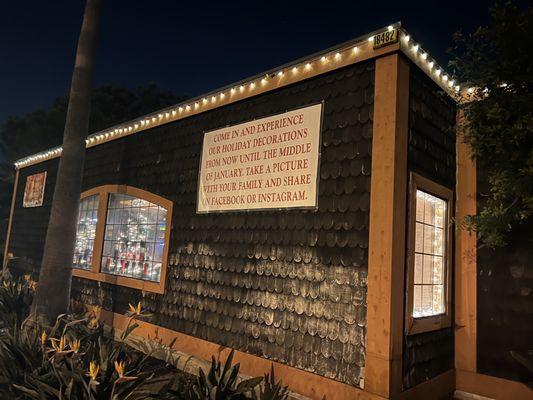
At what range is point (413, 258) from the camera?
14.4ft

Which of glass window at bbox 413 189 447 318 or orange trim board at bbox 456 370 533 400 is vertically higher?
glass window at bbox 413 189 447 318

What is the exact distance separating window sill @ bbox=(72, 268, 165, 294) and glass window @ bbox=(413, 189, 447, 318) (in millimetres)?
4108

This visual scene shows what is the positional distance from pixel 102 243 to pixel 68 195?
192 centimetres

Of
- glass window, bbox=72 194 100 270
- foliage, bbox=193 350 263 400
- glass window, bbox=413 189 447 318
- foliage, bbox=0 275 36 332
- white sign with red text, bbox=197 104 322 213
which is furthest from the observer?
glass window, bbox=72 194 100 270

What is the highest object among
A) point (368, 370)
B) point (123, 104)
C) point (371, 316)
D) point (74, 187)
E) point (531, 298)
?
point (123, 104)

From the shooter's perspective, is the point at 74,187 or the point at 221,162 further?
the point at 74,187

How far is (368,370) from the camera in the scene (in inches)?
158

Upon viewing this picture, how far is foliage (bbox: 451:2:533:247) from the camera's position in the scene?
13.2 ft

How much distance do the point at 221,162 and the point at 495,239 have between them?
12.4ft

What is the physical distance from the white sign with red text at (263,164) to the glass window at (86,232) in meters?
3.95

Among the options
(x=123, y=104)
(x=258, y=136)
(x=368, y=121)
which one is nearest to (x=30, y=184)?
(x=258, y=136)

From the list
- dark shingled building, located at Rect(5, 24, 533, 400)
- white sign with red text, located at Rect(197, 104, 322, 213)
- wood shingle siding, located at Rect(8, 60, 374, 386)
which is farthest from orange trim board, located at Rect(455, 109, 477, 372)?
white sign with red text, located at Rect(197, 104, 322, 213)

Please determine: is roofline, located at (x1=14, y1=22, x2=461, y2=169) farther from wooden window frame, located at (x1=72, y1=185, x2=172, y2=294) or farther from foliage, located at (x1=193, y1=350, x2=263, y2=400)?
foliage, located at (x1=193, y1=350, x2=263, y2=400)

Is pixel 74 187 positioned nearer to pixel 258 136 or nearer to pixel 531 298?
pixel 258 136
